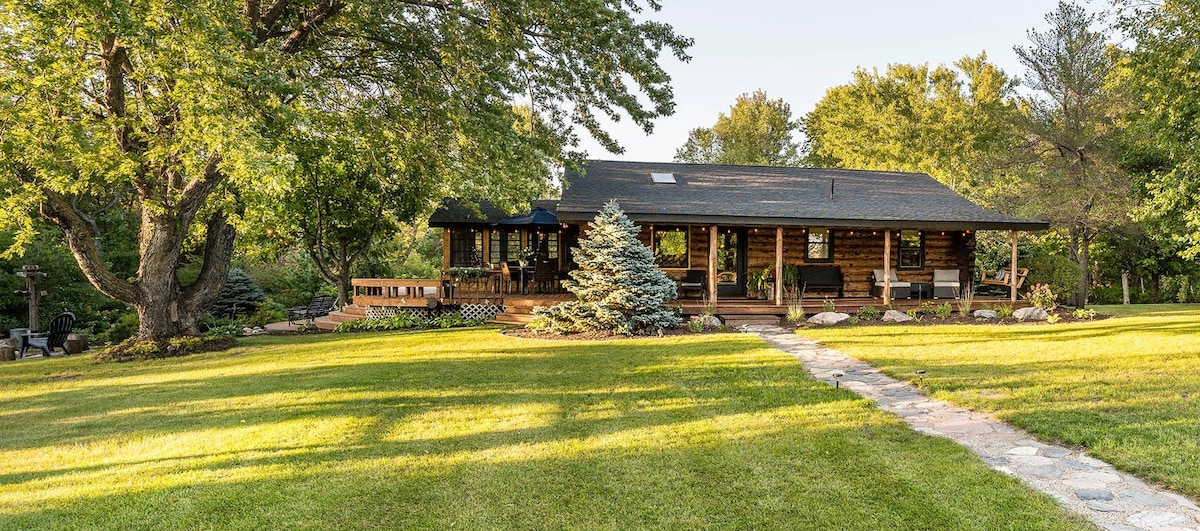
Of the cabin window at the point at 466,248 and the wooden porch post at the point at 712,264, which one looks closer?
the wooden porch post at the point at 712,264

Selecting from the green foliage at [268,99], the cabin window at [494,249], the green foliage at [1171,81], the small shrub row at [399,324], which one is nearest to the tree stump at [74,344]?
the green foliage at [268,99]

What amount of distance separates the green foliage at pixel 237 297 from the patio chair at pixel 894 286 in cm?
1871

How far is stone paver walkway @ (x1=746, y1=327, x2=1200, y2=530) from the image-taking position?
3293mm

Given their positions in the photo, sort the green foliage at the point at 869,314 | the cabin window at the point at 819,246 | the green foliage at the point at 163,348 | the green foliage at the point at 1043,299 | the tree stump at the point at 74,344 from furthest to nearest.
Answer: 1. the cabin window at the point at 819,246
2. the green foliage at the point at 1043,299
3. the green foliage at the point at 869,314
4. the tree stump at the point at 74,344
5. the green foliage at the point at 163,348

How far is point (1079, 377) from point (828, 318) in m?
5.72

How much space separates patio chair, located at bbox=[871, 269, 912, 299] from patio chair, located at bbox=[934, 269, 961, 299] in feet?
2.24

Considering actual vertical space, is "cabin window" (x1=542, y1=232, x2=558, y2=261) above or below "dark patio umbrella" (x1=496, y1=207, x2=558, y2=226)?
below

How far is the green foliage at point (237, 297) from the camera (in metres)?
16.9

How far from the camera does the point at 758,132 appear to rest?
34.2 m

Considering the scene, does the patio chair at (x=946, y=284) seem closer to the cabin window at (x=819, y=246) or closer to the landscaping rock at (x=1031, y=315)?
the landscaping rock at (x=1031, y=315)

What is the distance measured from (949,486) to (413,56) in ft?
34.2

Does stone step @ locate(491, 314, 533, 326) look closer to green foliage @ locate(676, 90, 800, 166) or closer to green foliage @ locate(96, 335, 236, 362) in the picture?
green foliage @ locate(96, 335, 236, 362)

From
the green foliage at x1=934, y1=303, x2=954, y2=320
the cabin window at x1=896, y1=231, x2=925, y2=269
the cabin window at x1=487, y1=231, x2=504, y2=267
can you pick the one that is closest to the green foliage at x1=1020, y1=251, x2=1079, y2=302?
the cabin window at x1=896, y1=231, x2=925, y2=269

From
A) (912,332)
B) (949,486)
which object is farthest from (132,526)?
(912,332)
